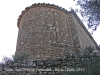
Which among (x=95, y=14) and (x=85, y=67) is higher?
(x=95, y=14)

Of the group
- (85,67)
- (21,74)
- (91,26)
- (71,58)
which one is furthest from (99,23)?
(21,74)

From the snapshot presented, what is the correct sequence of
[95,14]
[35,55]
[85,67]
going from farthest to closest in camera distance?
1. [35,55]
2. [95,14]
3. [85,67]

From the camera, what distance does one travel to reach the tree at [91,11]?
28.0 feet

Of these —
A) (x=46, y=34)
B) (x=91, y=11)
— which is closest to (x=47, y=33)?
(x=46, y=34)

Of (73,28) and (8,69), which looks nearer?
(8,69)

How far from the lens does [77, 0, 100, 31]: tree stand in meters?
8.53

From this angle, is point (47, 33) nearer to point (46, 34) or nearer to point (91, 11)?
point (46, 34)

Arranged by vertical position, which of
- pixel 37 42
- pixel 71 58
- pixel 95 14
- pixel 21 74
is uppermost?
pixel 95 14

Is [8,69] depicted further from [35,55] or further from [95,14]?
[95,14]

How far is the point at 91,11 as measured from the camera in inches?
345

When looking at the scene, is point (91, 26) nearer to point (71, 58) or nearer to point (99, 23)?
point (99, 23)

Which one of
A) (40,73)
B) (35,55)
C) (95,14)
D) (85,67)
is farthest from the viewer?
(35,55)

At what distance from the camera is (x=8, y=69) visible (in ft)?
23.4

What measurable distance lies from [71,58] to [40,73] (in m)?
1.14
